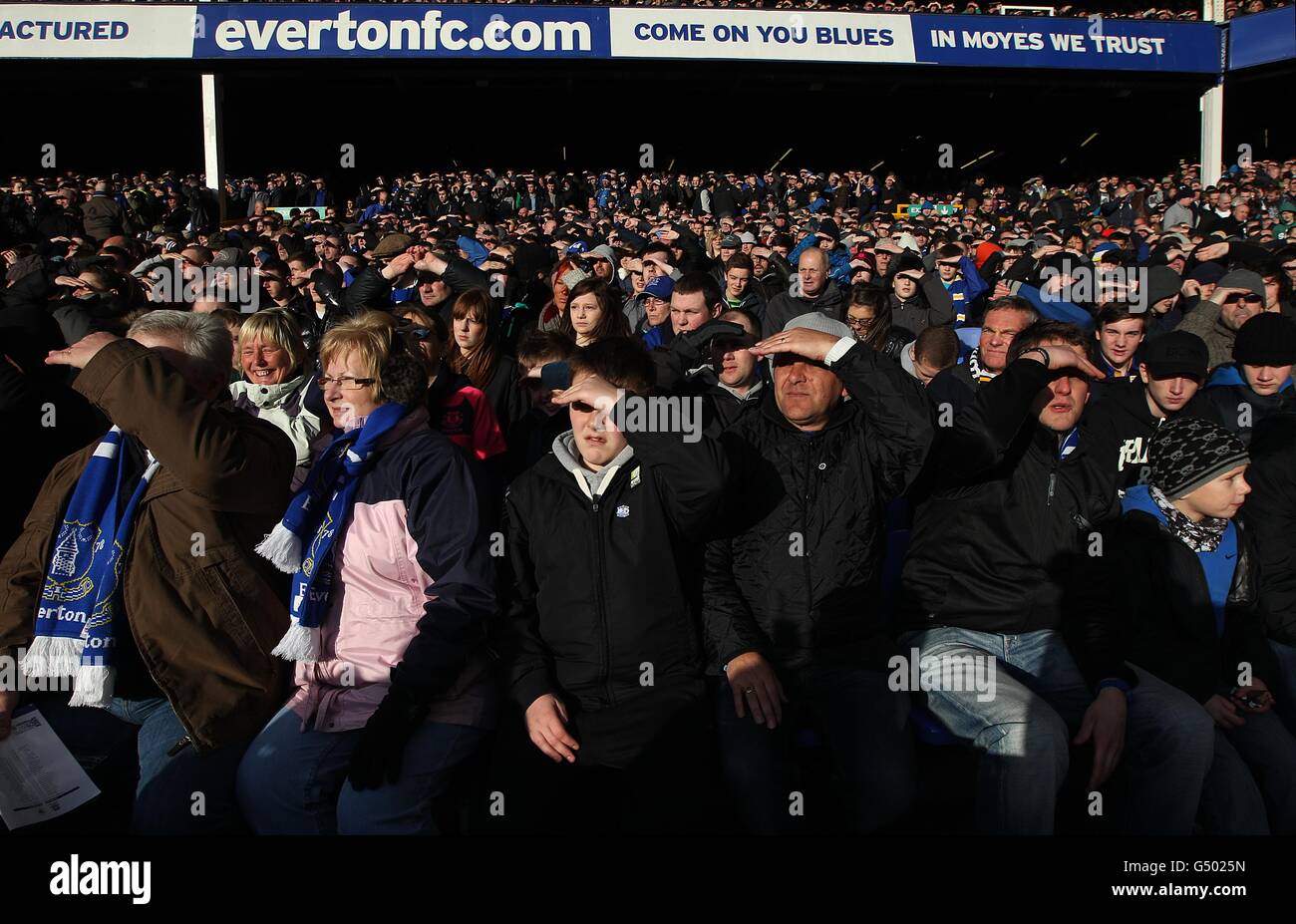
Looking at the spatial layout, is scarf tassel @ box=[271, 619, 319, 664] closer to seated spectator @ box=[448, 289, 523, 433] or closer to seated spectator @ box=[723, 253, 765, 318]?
seated spectator @ box=[448, 289, 523, 433]

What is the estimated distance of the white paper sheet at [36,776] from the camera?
2824 mm

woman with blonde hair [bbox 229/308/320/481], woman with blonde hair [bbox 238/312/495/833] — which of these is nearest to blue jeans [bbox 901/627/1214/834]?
woman with blonde hair [bbox 238/312/495/833]

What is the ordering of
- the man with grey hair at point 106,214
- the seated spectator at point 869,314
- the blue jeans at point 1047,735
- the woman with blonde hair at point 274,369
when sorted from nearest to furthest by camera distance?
the blue jeans at point 1047,735, the woman with blonde hair at point 274,369, the seated spectator at point 869,314, the man with grey hair at point 106,214

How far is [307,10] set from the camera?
20516 mm

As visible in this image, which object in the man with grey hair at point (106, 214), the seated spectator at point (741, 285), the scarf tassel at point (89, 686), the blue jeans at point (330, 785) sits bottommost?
the blue jeans at point (330, 785)

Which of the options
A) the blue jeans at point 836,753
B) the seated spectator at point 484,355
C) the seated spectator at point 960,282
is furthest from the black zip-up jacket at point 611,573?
the seated spectator at point 960,282

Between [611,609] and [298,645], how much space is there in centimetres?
91

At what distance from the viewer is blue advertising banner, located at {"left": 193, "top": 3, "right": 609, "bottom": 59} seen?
20562 millimetres

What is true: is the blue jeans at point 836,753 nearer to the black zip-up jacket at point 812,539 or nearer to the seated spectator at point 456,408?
the black zip-up jacket at point 812,539

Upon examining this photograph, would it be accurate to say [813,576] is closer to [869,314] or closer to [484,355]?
[484,355]

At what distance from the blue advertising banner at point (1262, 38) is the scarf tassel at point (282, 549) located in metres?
26.6

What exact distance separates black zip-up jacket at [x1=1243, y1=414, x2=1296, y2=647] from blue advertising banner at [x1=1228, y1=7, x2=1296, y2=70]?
24083mm

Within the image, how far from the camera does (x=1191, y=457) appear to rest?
3322 mm
